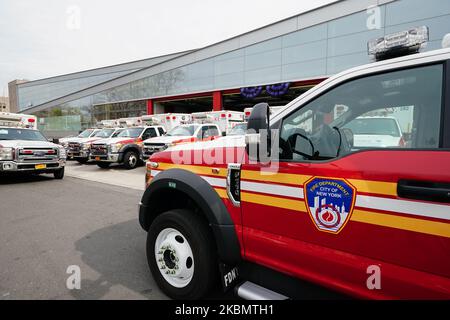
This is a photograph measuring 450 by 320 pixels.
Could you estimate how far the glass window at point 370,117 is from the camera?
1491 mm

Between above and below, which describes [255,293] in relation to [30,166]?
below

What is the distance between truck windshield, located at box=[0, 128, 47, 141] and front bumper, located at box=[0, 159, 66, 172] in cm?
122

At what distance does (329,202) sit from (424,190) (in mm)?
466

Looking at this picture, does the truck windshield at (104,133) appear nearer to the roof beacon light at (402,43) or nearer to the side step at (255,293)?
the side step at (255,293)

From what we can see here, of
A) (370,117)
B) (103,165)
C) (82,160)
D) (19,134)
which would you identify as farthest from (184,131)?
(370,117)

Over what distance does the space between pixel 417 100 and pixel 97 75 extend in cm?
5103

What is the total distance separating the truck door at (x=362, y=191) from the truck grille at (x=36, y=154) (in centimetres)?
843

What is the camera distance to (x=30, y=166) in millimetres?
8039

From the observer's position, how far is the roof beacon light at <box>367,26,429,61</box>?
1669 millimetres

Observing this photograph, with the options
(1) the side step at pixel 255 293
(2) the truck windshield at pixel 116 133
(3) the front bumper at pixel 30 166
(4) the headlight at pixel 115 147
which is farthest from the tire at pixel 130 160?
(1) the side step at pixel 255 293

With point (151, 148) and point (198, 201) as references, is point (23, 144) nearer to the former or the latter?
point (151, 148)

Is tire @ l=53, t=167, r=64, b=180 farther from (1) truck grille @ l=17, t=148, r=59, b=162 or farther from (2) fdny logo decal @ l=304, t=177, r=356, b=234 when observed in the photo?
(2) fdny logo decal @ l=304, t=177, r=356, b=234

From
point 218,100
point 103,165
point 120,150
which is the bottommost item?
point 103,165
